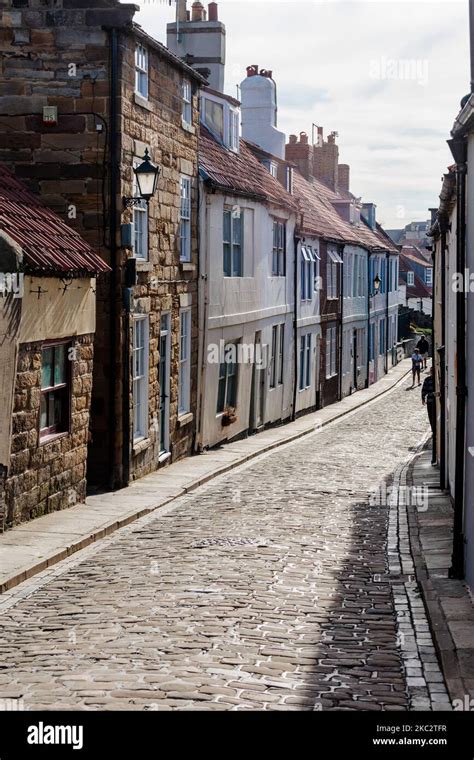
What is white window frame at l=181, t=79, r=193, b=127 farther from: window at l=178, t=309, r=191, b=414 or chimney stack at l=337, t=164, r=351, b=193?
chimney stack at l=337, t=164, r=351, b=193

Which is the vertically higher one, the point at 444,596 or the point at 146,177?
the point at 146,177

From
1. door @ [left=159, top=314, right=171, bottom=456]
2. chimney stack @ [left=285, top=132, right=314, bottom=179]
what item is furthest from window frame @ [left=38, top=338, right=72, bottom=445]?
chimney stack @ [left=285, top=132, right=314, bottom=179]

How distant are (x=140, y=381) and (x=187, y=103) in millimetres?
6494

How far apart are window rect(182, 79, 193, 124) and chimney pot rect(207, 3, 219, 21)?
314 inches

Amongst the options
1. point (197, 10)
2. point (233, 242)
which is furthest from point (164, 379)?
point (197, 10)

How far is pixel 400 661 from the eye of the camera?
9.46m

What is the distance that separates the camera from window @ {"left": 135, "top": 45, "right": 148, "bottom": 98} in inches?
765

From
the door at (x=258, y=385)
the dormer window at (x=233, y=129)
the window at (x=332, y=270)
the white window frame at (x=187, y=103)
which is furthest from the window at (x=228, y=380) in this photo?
the window at (x=332, y=270)

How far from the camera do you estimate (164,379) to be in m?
22.0

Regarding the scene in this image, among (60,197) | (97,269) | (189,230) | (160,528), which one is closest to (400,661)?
(160,528)

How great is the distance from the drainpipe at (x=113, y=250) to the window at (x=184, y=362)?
4.52m

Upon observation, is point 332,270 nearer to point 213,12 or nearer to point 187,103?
point 213,12

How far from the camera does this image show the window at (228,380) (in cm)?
2680

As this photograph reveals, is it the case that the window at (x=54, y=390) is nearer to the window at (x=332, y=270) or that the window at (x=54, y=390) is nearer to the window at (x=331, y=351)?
the window at (x=332, y=270)
